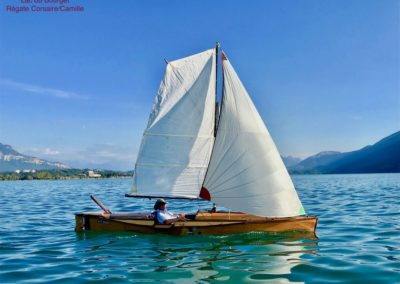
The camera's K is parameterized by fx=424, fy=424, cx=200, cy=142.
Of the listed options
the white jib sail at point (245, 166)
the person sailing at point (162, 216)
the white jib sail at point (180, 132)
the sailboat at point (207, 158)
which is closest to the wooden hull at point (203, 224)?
the sailboat at point (207, 158)

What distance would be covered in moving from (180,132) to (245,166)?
12.9ft

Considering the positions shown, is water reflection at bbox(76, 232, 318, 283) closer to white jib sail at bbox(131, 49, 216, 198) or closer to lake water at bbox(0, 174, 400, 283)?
lake water at bbox(0, 174, 400, 283)

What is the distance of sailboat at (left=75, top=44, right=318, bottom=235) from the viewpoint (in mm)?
20859

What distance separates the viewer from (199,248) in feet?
62.9

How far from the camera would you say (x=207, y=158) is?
22.3m

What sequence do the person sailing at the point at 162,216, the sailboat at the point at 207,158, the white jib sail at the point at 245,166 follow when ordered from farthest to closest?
the person sailing at the point at 162,216 < the sailboat at the point at 207,158 < the white jib sail at the point at 245,166

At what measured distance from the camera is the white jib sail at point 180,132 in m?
22.2

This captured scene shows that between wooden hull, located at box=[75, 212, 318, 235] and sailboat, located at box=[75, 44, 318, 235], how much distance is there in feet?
0.16

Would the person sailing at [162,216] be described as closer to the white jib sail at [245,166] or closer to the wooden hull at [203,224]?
the wooden hull at [203,224]

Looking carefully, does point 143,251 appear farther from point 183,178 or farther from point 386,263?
point 386,263

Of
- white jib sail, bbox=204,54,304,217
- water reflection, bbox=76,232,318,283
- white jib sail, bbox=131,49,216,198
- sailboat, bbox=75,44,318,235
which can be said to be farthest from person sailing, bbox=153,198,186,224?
white jib sail, bbox=204,54,304,217

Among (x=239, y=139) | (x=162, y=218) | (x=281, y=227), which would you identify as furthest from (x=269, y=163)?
(x=162, y=218)

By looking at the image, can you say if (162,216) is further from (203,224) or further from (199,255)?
(199,255)

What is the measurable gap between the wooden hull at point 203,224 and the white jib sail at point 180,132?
150 centimetres
